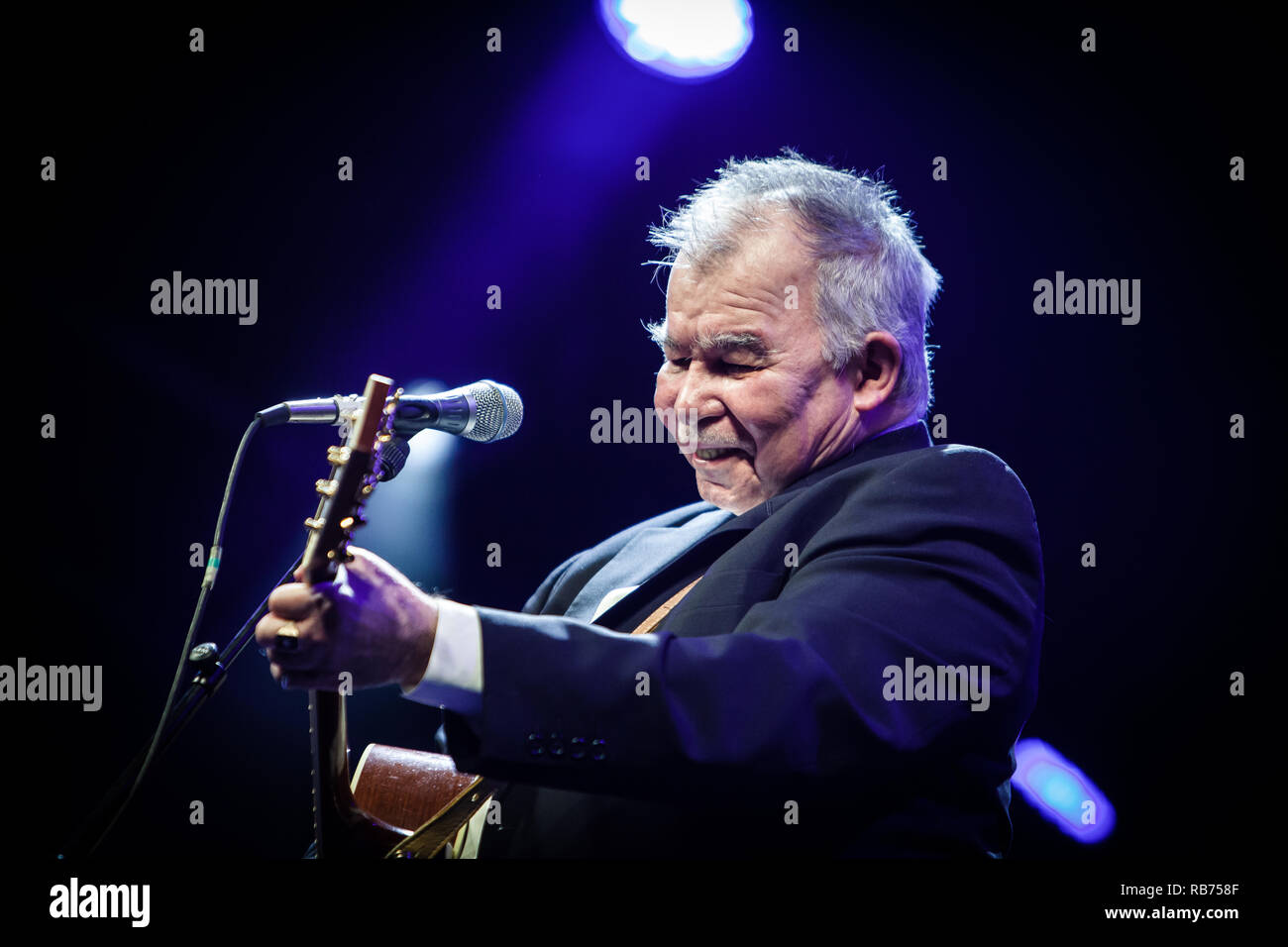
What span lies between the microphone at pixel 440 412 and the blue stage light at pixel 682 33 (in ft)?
5.92

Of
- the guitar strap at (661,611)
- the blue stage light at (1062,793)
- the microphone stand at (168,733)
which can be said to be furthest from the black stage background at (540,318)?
the microphone stand at (168,733)

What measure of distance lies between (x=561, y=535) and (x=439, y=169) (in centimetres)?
137

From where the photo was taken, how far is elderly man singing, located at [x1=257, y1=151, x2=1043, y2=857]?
1.32 meters

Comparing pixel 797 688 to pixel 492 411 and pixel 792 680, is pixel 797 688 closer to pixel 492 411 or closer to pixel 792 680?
pixel 792 680

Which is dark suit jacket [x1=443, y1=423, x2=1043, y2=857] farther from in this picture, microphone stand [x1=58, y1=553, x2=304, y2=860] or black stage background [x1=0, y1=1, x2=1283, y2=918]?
black stage background [x1=0, y1=1, x2=1283, y2=918]

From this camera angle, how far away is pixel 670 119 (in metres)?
3.27

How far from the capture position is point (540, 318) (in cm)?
330

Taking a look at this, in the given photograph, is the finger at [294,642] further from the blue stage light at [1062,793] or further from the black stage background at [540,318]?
the blue stage light at [1062,793]

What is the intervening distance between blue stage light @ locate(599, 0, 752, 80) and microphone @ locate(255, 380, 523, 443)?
1805mm

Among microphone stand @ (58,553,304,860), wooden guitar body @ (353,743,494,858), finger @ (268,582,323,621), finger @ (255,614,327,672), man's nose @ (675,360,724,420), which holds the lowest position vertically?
wooden guitar body @ (353,743,494,858)

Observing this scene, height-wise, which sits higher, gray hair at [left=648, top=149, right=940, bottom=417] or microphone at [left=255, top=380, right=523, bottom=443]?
gray hair at [left=648, top=149, right=940, bottom=417]

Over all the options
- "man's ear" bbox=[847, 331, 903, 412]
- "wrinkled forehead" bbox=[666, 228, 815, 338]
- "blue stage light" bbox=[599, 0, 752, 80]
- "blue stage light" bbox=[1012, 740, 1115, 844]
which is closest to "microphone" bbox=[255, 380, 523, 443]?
"wrinkled forehead" bbox=[666, 228, 815, 338]

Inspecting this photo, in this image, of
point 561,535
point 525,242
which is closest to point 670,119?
point 525,242
